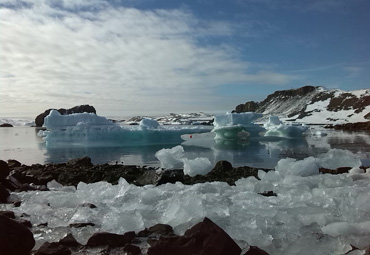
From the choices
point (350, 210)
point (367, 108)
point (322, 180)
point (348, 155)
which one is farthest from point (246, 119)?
point (367, 108)

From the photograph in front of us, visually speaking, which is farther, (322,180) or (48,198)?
(322,180)

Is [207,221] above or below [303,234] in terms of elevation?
above

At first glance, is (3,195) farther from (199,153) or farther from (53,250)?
(199,153)

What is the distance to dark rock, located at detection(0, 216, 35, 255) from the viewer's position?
3051 millimetres

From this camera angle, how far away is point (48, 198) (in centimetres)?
513

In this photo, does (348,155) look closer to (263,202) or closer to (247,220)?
(263,202)

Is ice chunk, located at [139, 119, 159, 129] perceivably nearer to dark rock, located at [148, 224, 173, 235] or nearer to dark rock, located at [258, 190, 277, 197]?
dark rock, located at [258, 190, 277, 197]

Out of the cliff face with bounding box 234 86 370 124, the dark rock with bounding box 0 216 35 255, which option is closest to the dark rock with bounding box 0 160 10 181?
the dark rock with bounding box 0 216 35 255

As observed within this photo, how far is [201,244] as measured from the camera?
121 inches

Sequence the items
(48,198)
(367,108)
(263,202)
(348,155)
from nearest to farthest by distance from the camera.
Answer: (263,202) → (48,198) → (348,155) → (367,108)

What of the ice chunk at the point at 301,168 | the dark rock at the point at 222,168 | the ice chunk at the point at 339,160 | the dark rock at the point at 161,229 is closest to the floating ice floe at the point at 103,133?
the dark rock at the point at 222,168

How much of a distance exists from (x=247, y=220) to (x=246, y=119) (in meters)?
26.7

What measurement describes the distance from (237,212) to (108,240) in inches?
64.2

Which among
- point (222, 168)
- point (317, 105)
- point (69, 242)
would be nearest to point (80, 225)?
point (69, 242)
